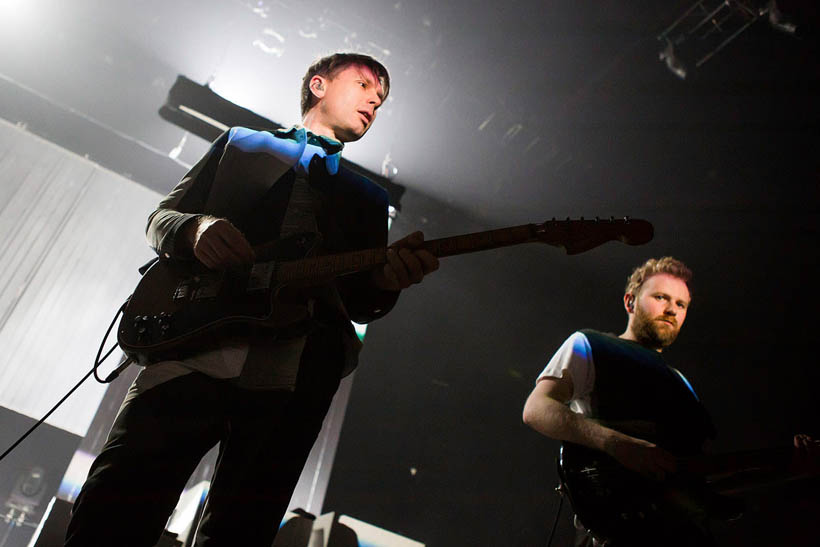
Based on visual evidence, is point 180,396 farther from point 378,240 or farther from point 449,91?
point 449,91

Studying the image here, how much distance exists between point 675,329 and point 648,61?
1.73m

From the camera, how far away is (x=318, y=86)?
6.30 feet

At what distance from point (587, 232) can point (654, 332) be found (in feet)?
3.59

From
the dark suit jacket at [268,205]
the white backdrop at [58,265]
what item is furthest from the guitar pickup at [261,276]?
the white backdrop at [58,265]

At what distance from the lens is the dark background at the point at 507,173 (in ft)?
11.4

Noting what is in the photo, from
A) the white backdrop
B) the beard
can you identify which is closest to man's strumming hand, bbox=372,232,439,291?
the beard

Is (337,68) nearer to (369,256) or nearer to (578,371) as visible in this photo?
(369,256)

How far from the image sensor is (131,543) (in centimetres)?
104

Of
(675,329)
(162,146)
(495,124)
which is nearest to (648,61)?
(495,124)

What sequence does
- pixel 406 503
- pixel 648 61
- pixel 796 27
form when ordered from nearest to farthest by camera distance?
pixel 796 27, pixel 648 61, pixel 406 503

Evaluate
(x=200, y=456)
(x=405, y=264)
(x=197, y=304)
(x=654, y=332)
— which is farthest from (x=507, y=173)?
(x=200, y=456)

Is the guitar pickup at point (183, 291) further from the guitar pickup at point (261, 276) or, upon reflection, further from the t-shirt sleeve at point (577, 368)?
the t-shirt sleeve at point (577, 368)

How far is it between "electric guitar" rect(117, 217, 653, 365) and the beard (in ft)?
4.49

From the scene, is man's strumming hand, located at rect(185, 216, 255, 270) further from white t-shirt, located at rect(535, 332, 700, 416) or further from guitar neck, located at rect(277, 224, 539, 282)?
white t-shirt, located at rect(535, 332, 700, 416)
